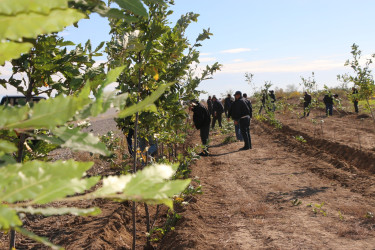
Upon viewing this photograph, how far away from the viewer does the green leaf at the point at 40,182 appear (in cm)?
44

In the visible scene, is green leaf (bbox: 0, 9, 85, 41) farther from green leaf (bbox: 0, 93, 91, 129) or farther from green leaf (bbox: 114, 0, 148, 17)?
green leaf (bbox: 114, 0, 148, 17)

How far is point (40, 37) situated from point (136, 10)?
1182 millimetres

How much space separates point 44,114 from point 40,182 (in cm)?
9

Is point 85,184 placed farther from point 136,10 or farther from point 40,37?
point 40,37

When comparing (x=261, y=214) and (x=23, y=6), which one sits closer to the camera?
(x=23, y=6)

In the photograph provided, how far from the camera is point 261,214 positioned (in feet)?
17.8

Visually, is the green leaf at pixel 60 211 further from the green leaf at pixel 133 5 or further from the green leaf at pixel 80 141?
the green leaf at pixel 133 5

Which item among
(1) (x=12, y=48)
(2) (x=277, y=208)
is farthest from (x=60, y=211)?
(2) (x=277, y=208)

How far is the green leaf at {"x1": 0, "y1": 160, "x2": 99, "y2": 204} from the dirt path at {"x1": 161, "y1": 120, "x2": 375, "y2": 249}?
3.90 m

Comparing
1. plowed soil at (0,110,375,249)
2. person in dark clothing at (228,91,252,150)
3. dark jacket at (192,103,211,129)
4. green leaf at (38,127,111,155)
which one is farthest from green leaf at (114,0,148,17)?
person in dark clothing at (228,91,252,150)

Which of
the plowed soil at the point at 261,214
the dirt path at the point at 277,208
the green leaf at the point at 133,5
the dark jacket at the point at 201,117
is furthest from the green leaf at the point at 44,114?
the dark jacket at the point at 201,117

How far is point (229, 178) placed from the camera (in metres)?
7.96

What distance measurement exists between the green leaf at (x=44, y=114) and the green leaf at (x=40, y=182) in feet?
0.18

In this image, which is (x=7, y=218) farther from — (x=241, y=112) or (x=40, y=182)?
(x=241, y=112)
